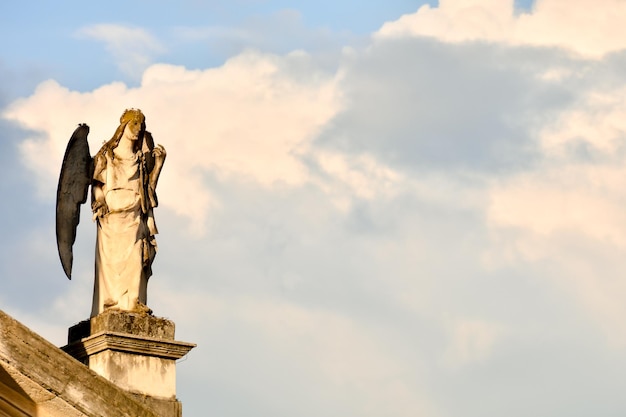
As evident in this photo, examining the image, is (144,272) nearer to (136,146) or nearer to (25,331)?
(136,146)

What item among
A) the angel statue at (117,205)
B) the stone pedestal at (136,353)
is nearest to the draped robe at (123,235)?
the angel statue at (117,205)

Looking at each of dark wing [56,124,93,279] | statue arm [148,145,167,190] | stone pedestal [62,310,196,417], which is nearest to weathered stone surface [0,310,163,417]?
stone pedestal [62,310,196,417]

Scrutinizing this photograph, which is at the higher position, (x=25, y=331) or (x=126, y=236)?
(x=126, y=236)

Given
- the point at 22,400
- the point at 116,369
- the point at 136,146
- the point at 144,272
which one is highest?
the point at 136,146

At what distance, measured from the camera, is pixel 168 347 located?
13812 millimetres

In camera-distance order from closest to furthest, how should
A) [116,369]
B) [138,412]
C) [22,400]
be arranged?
[22,400] < [138,412] < [116,369]

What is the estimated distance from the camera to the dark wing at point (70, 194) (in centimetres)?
1448

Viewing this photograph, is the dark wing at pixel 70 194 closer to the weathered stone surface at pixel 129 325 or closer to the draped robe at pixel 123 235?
the draped robe at pixel 123 235

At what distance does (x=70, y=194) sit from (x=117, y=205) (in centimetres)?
61

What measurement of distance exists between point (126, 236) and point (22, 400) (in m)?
4.47

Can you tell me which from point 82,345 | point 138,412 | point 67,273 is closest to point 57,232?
point 67,273

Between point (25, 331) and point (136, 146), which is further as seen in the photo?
point (136, 146)

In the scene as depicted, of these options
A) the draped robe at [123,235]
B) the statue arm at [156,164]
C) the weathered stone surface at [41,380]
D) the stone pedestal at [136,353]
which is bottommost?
the weathered stone surface at [41,380]

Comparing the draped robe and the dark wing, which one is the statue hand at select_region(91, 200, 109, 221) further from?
the dark wing
